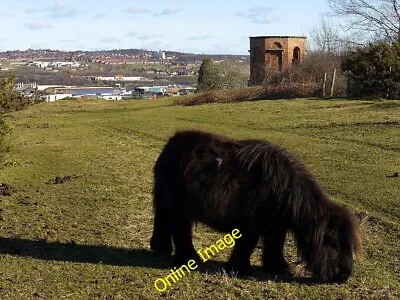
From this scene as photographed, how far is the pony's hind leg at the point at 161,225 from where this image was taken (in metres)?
7.13

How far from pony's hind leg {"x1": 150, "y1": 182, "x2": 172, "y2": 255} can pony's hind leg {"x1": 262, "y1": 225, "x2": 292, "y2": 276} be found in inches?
51.1

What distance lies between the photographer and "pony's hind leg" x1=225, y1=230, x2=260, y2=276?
639 centimetres

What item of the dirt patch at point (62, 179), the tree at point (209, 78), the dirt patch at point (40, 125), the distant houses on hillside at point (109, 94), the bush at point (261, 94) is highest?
the tree at point (209, 78)

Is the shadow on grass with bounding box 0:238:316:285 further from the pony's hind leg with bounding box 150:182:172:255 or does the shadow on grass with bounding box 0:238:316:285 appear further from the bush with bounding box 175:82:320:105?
the bush with bounding box 175:82:320:105

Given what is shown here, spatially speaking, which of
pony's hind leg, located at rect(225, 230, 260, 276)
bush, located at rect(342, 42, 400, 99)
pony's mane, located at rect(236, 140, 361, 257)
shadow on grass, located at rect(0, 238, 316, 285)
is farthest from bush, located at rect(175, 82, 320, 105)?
pony's hind leg, located at rect(225, 230, 260, 276)

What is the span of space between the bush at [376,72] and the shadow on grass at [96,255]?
80.7 feet

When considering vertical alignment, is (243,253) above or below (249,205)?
below

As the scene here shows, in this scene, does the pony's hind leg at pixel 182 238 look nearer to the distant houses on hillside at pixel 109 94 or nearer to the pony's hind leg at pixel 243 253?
the pony's hind leg at pixel 243 253

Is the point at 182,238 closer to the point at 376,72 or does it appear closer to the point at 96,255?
the point at 96,255

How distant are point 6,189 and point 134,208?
3.15m

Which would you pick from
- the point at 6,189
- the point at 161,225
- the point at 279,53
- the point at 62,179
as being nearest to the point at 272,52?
the point at 279,53

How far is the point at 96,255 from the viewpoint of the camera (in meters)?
7.43

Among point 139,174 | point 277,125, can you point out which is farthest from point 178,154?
point 277,125

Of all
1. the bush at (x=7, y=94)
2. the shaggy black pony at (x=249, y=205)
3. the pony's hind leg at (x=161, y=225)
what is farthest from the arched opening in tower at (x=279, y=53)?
the shaggy black pony at (x=249, y=205)
